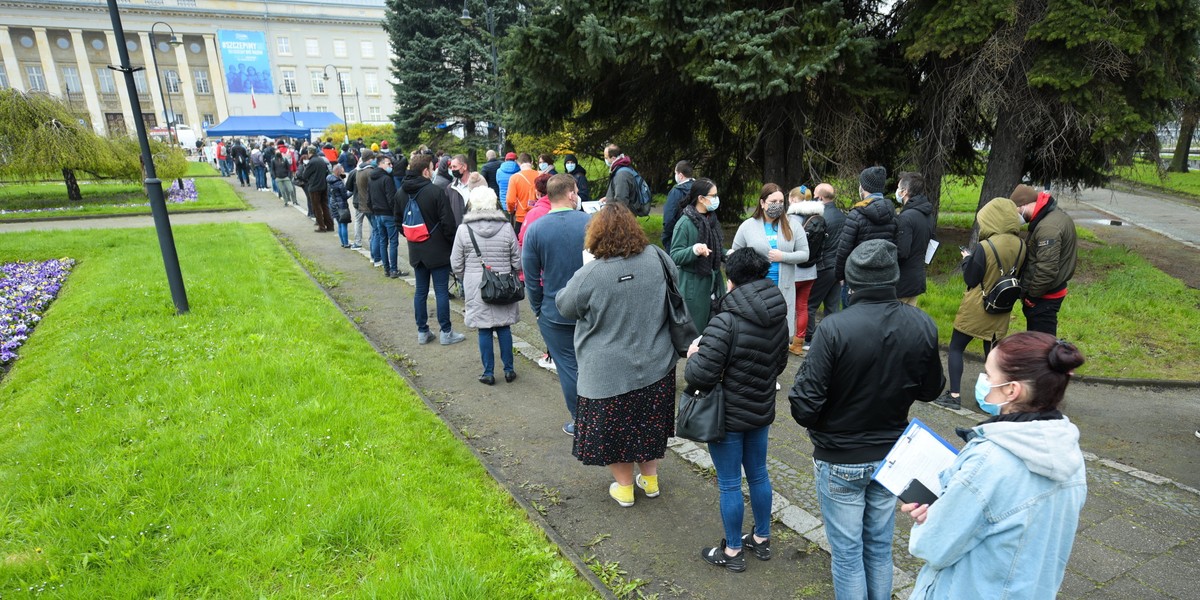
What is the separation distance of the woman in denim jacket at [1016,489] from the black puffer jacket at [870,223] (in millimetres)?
4095

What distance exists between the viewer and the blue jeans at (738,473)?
341cm

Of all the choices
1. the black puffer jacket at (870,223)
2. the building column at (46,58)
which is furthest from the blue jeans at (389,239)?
the building column at (46,58)

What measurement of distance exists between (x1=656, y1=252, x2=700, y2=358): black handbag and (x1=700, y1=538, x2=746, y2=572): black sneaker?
3.76ft

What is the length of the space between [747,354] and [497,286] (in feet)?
10.5

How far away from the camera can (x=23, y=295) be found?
9.45 metres

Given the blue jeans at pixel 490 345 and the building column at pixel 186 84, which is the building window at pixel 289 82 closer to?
the building column at pixel 186 84

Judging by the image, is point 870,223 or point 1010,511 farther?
point 870,223

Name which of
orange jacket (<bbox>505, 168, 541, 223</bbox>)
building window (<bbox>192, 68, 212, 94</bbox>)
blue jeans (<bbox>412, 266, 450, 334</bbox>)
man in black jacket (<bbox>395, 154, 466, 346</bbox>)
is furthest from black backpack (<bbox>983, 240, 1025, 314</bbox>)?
building window (<bbox>192, 68, 212, 94</bbox>)

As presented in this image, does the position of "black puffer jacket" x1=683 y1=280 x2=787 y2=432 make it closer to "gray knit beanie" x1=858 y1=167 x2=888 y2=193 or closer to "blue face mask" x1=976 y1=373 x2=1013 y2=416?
"blue face mask" x1=976 y1=373 x2=1013 y2=416

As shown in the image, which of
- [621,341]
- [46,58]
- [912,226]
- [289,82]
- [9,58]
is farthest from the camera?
[289,82]

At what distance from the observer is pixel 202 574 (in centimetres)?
343

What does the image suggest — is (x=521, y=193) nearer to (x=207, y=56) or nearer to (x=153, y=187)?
(x=153, y=187)

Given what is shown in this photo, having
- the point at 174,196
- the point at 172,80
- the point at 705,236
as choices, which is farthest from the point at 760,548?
the point at 172,80

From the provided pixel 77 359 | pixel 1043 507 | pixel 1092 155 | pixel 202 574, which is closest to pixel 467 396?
pixel 202 574
